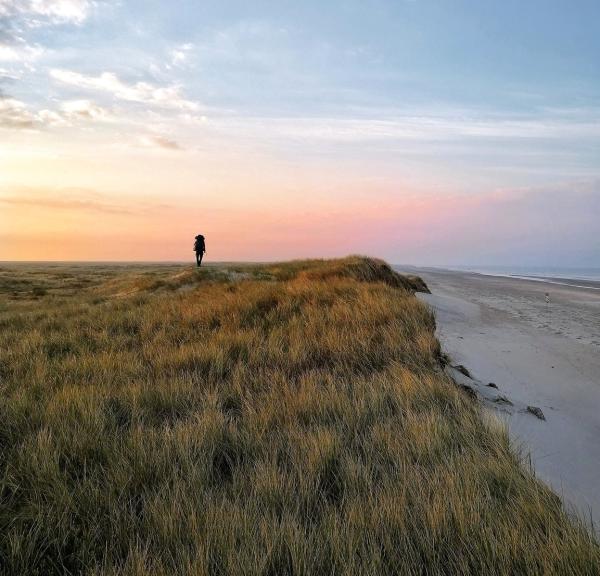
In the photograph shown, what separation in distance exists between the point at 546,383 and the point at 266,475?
4.81 m

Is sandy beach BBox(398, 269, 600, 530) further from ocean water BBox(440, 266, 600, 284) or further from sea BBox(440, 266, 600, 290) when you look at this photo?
ocean water BBox(440, 266, 600, 284)

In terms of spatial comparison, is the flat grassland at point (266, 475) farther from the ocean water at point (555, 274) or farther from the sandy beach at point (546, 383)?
the ocean water at point (555, 274)

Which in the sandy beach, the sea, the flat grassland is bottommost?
the sandy beach

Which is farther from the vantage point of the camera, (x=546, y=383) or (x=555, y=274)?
(x=555, y=274)

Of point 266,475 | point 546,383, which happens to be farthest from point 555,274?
point 266,475

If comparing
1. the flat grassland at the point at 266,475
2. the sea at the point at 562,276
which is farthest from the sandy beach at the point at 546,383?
the sea at the point at 562,276

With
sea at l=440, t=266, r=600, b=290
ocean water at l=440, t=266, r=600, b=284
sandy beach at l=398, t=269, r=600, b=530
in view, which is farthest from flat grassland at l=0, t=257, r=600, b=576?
ocean water at l=440, t=266, r=600, b=284

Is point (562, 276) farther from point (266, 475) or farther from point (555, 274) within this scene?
point (266, 475)

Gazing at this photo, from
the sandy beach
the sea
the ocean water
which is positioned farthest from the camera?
the ocean water

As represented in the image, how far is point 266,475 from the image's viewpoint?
2438 mm

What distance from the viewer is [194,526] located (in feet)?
6.55

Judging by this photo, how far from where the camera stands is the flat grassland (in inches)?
72.6

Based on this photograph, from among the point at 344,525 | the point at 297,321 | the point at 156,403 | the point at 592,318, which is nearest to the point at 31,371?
the point at 156,403

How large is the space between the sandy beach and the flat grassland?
1.90 ft
